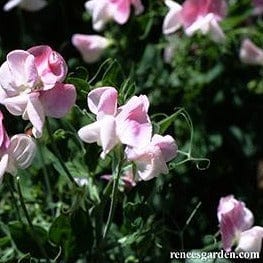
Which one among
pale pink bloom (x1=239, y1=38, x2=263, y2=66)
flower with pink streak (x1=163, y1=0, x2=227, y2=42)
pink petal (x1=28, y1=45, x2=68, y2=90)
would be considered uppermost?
pink petal (x1=28, y1=45, x2=68, y2=90)

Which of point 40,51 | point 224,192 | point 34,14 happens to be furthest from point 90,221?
point 34,14

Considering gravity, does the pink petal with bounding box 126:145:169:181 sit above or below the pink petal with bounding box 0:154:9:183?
below

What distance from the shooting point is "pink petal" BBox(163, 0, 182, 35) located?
168 cm

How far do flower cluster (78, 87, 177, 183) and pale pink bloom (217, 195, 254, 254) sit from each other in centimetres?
18

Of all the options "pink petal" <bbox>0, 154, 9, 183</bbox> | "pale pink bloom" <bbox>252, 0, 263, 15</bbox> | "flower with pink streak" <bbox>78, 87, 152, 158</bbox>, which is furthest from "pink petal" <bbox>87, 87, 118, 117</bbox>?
"pale pink bloom" <bbox>252, 0, 263, 15</bbox>

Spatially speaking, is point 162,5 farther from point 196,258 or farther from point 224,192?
point 196,258

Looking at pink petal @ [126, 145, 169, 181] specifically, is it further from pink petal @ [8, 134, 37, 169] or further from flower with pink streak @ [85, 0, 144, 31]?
flower with pink streak @ [85, 0, 144, 31]

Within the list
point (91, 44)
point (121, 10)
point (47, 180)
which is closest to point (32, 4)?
point (91, 44)

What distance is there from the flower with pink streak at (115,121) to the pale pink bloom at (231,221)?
235mm

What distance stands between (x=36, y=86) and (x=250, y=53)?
0.91 metres

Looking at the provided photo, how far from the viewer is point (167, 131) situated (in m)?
1.49

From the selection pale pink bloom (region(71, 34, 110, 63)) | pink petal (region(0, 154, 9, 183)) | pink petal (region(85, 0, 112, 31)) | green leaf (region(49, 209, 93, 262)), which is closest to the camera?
pink petal (region(0, 154, 9, 183))

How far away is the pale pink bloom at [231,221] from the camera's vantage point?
1.36m

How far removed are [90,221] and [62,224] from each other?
4 centimetres
